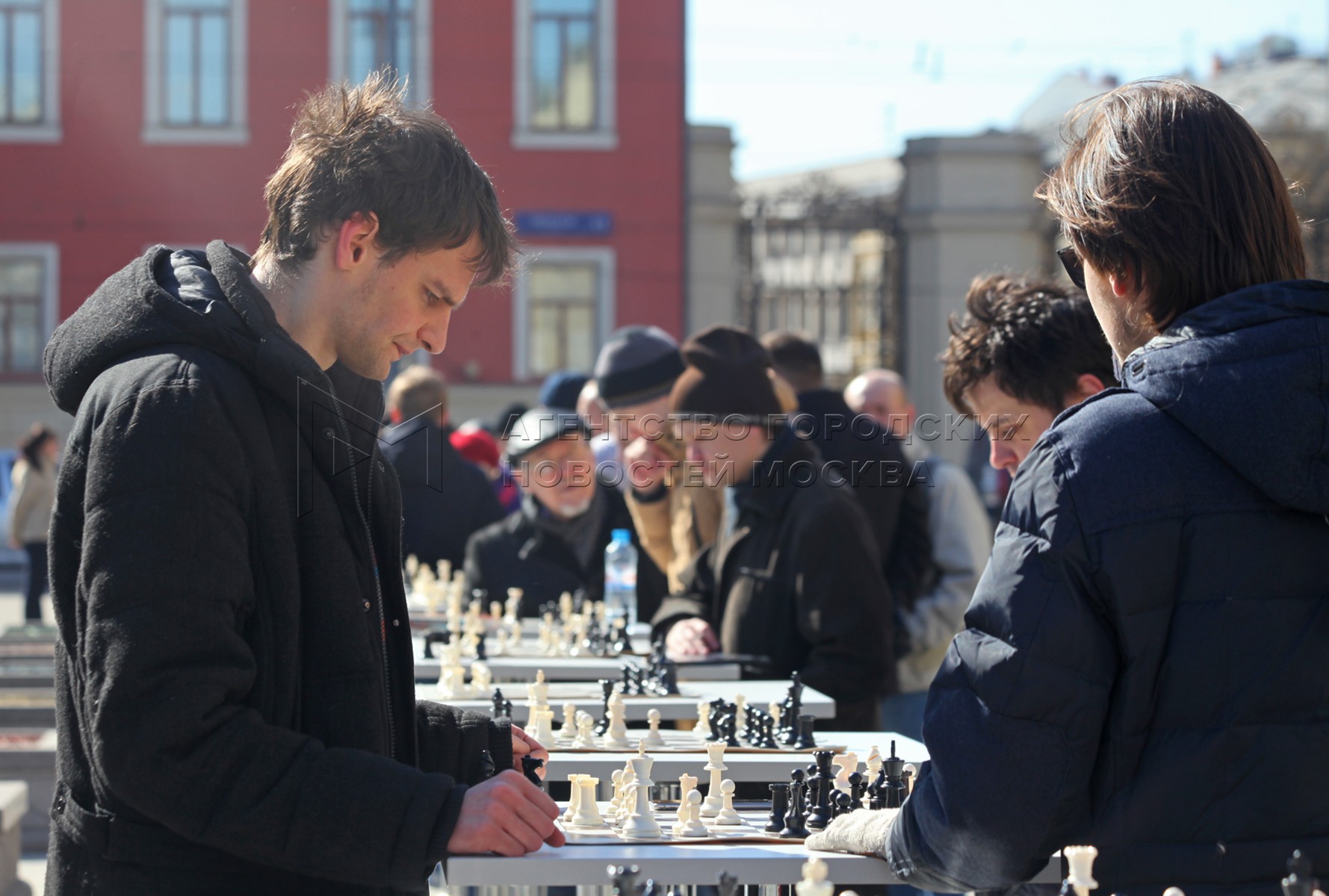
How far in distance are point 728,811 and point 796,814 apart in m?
0.14

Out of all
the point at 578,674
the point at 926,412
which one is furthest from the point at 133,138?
the point at 578,674

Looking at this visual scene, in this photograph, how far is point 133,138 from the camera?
1895 cm

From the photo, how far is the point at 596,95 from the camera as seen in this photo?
19516mm

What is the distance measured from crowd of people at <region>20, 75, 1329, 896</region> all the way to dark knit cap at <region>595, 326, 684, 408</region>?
3.80 m

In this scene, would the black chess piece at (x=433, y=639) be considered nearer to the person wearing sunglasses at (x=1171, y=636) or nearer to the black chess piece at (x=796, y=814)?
the black chess piece at (x=796, y=814)

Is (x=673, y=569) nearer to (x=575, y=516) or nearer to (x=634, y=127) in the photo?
(x=575, y=516)

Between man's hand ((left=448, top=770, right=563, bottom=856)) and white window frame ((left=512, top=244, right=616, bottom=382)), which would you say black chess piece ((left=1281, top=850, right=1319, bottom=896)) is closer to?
man's hand ((left=448, top=770, right=563, bottom=856))

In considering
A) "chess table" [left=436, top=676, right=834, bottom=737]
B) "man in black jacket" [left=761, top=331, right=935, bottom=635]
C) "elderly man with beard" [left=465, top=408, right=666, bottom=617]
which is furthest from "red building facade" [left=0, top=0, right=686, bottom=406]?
"chess table" [left=436, top=676, right=834, bottom=737]

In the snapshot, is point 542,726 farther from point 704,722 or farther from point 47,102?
point 47,102

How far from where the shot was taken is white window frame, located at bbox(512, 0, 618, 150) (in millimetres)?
19234

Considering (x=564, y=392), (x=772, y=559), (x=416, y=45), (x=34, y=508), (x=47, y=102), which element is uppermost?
(x=416, y=45)

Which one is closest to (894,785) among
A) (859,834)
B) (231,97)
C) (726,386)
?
(859,834)

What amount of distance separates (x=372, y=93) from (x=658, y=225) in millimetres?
17268

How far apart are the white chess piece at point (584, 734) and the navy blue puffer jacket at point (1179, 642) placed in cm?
143
